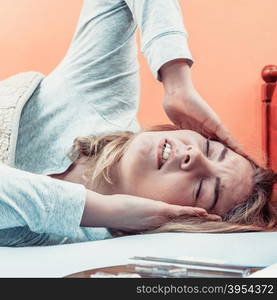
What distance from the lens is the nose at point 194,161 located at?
0.94 m

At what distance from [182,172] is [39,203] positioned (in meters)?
0.29

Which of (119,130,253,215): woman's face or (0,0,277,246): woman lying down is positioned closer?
(0,0,277,246): woman lying down

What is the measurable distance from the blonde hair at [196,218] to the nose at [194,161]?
9 cm

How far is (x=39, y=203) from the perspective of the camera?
768 mm

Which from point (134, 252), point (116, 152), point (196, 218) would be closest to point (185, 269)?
point (134, 252)

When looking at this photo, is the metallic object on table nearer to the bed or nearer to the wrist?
the bed

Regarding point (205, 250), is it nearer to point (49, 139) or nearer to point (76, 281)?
point (76, 281)

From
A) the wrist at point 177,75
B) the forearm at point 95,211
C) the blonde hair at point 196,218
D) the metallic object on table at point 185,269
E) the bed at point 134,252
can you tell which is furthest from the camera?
the wrist at point 177,75

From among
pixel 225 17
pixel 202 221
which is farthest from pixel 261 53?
pixel 202 221

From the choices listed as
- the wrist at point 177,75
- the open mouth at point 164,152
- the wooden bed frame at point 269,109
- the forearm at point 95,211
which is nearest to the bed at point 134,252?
the forearm at point 95,211

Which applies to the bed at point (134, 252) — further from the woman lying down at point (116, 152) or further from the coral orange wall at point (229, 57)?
the coral orange wall at point (229, 57)

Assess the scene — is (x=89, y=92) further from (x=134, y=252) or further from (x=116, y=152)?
(x=134, y=252)

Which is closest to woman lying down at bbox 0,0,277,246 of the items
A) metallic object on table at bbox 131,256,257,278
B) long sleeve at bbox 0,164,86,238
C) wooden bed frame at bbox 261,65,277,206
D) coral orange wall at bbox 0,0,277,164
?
long sleeve at bbox 0,164,86,238

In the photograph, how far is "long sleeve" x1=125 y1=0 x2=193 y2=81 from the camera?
1025mm
